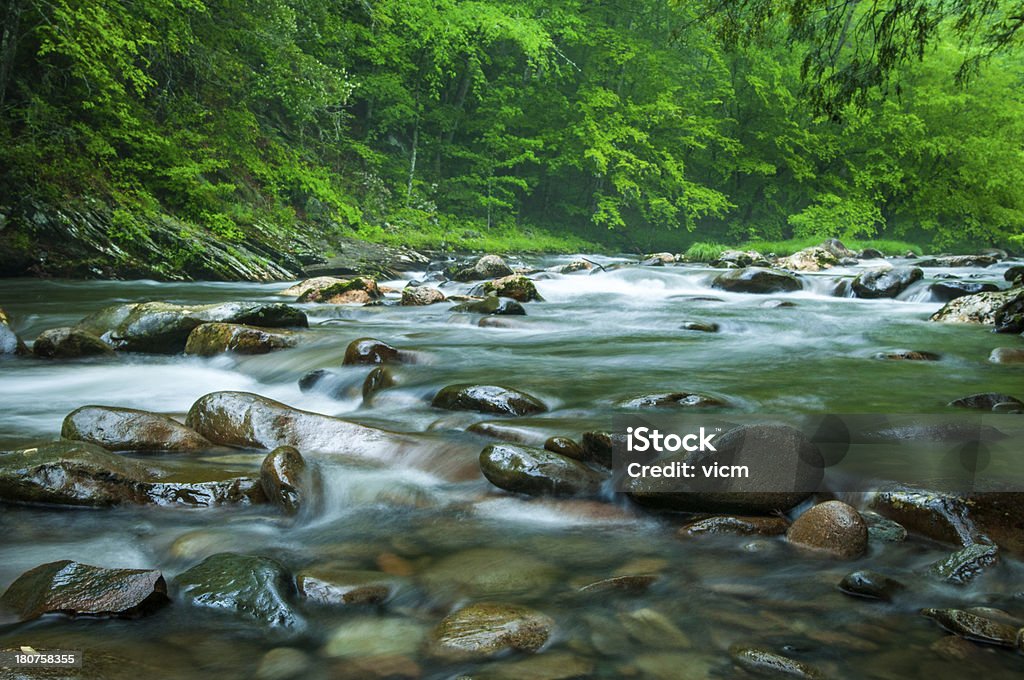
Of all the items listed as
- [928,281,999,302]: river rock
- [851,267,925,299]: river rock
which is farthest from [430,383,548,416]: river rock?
[851,267,925,299]: river rock

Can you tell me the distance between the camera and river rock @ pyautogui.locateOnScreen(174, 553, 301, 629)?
222 centimetres

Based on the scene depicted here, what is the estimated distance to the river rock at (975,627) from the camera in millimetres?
2023

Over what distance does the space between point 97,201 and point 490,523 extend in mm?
11904

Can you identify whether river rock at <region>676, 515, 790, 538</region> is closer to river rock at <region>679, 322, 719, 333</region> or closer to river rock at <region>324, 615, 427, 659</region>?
river rock at <region>324, 615, 427, 659</region>

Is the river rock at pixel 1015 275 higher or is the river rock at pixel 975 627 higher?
the river rock at pixel 1015 275

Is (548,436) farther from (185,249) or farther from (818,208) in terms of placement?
(818,208)

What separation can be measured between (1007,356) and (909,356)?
2.63 feet

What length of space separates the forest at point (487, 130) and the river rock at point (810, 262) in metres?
3.93

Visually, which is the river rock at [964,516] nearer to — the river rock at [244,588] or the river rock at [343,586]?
the river rock at [343,586]

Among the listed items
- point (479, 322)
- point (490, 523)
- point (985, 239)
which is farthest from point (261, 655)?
point (985, 239)

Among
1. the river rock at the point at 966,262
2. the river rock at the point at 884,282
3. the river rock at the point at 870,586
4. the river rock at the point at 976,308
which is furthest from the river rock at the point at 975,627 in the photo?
the river rock at the point at 966,262

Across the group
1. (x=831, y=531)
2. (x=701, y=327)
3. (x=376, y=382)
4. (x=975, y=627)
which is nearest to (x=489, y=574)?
(x=831, y=531)

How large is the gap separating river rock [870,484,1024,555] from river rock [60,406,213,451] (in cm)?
349

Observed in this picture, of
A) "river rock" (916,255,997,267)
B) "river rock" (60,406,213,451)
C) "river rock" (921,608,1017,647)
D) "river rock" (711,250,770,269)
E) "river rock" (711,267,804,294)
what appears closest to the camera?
"river rock" (921,608,1017,647)
